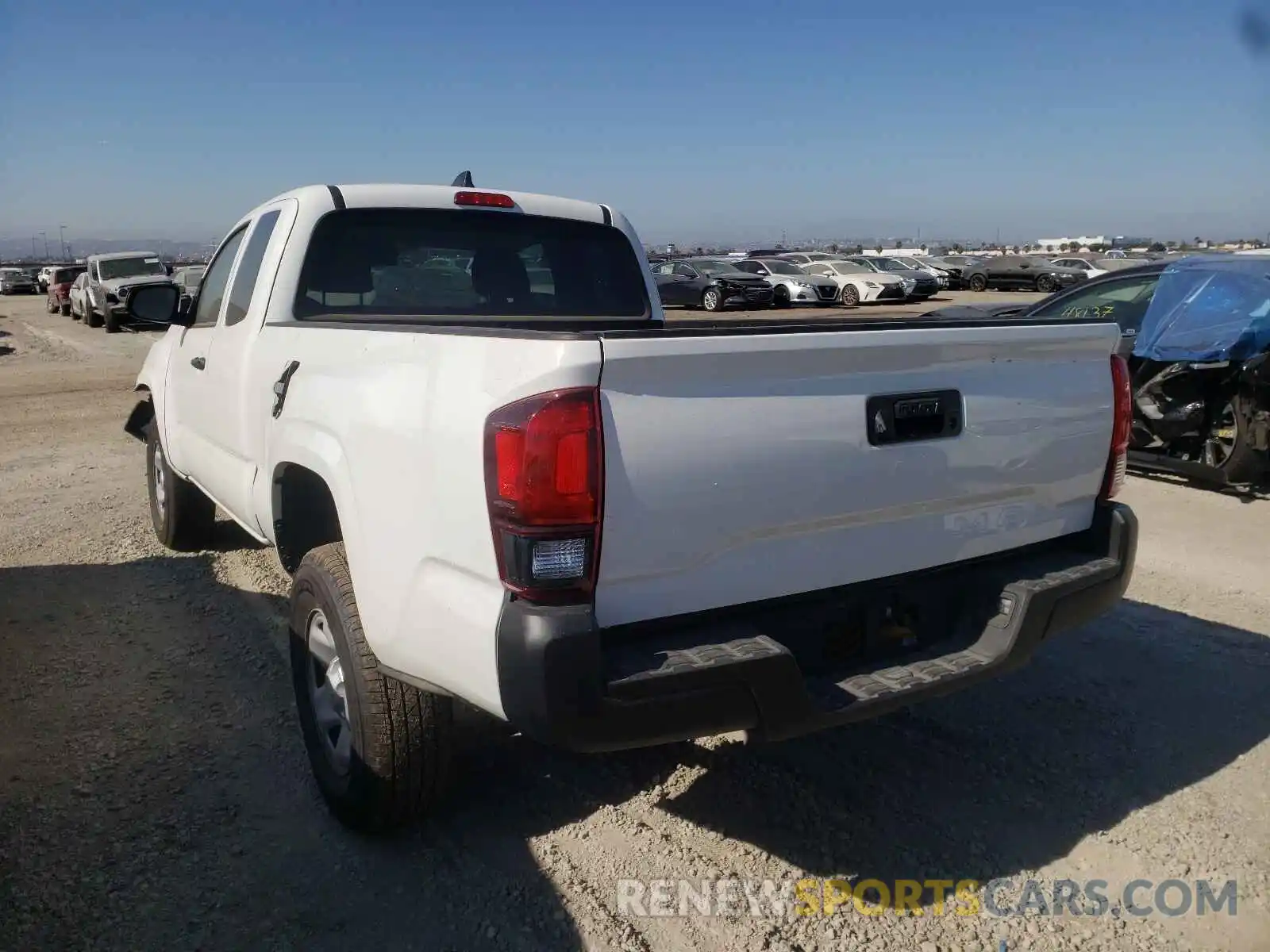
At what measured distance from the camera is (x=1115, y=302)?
26.9 feet

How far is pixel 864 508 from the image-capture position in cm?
273

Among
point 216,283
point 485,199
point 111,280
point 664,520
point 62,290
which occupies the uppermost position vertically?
point 485,199

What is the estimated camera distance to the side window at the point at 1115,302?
7.93 m

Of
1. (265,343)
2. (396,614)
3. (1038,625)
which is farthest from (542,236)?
(1038,625)

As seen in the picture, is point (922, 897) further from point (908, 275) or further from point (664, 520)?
point (908, 275)

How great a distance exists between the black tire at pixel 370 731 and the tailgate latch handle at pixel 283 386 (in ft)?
1.91

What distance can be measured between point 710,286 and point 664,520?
2737 cm

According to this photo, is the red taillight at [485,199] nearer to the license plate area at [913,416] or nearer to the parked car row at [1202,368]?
the license plate area at [913,416]

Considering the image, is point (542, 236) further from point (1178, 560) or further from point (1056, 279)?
point (1056, 279)

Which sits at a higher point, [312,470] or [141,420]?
[312,470]

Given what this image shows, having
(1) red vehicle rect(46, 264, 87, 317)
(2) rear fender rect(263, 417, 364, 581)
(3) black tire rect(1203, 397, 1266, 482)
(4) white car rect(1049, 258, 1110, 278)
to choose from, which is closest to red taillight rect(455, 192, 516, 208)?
(2) rear fender rect(263, 417, 364, 581)

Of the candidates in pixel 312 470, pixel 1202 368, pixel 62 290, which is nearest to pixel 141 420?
pixel 312 470

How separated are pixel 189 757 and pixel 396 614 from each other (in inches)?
58.6

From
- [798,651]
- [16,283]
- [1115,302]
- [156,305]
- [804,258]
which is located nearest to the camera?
[798,651]
